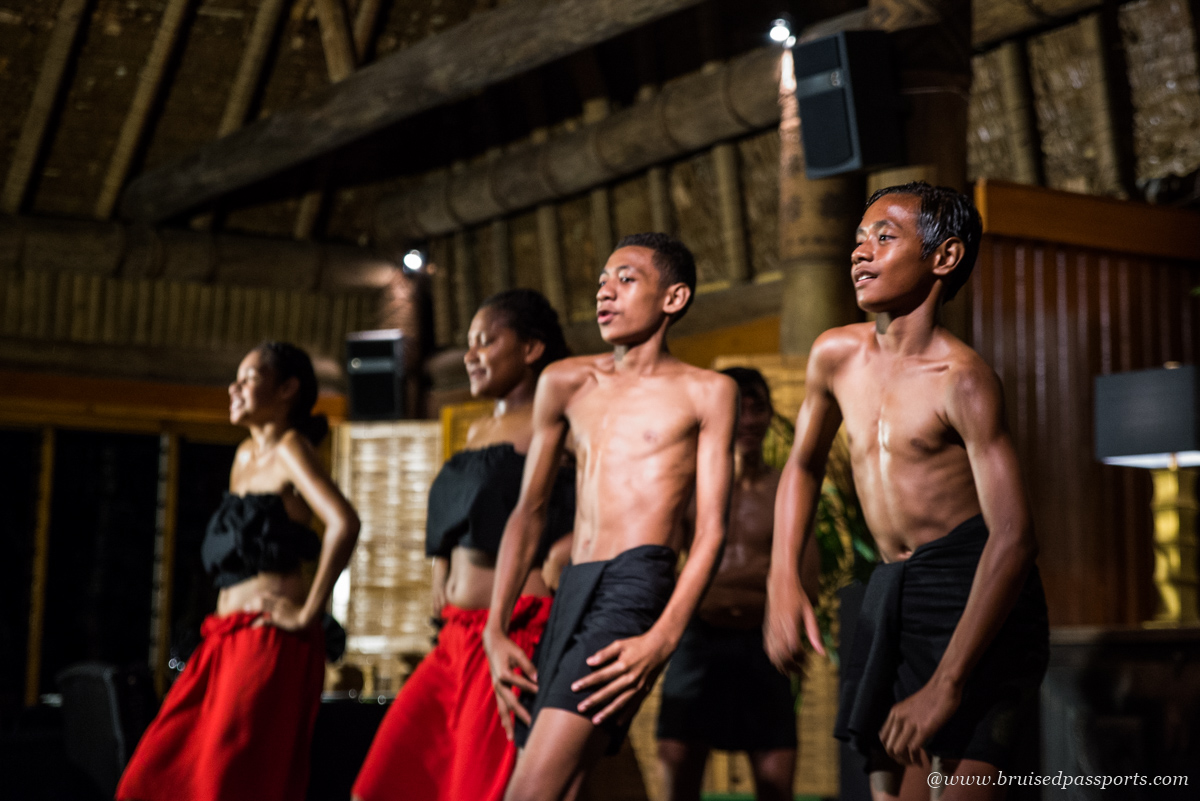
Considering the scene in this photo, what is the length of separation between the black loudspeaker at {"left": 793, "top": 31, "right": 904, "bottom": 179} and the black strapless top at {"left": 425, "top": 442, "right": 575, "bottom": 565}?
70.1 inches

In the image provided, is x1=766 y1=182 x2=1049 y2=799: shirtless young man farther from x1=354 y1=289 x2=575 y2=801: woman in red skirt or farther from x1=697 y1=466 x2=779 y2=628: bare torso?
x1=697 y1=466 x2=779 y2=628: bare torso

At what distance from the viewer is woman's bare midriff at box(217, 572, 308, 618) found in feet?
10.8

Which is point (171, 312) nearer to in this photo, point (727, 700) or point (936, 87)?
point (936, 87)

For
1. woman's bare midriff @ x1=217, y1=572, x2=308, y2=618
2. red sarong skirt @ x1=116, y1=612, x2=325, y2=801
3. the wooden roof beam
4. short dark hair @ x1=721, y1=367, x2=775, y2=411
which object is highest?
the wooden roof beam

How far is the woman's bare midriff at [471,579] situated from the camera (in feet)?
9.72

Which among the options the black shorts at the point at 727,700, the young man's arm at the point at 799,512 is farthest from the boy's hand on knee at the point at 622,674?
the black shorts at the point at 727,700

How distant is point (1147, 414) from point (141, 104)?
6.18 metres

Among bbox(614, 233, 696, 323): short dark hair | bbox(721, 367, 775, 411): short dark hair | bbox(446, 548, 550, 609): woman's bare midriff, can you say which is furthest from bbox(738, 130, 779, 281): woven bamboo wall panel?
bbox(614, 233, 696, 323): short dark hair

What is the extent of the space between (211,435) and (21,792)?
499 centimetres

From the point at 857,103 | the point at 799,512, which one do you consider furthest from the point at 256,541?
the point at 857,103

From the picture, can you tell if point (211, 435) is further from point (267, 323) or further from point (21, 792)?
point (21, 792)

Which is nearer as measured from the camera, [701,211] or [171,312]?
[701,211]

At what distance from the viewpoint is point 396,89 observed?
23.0 feet

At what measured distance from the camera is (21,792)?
14.1ft
